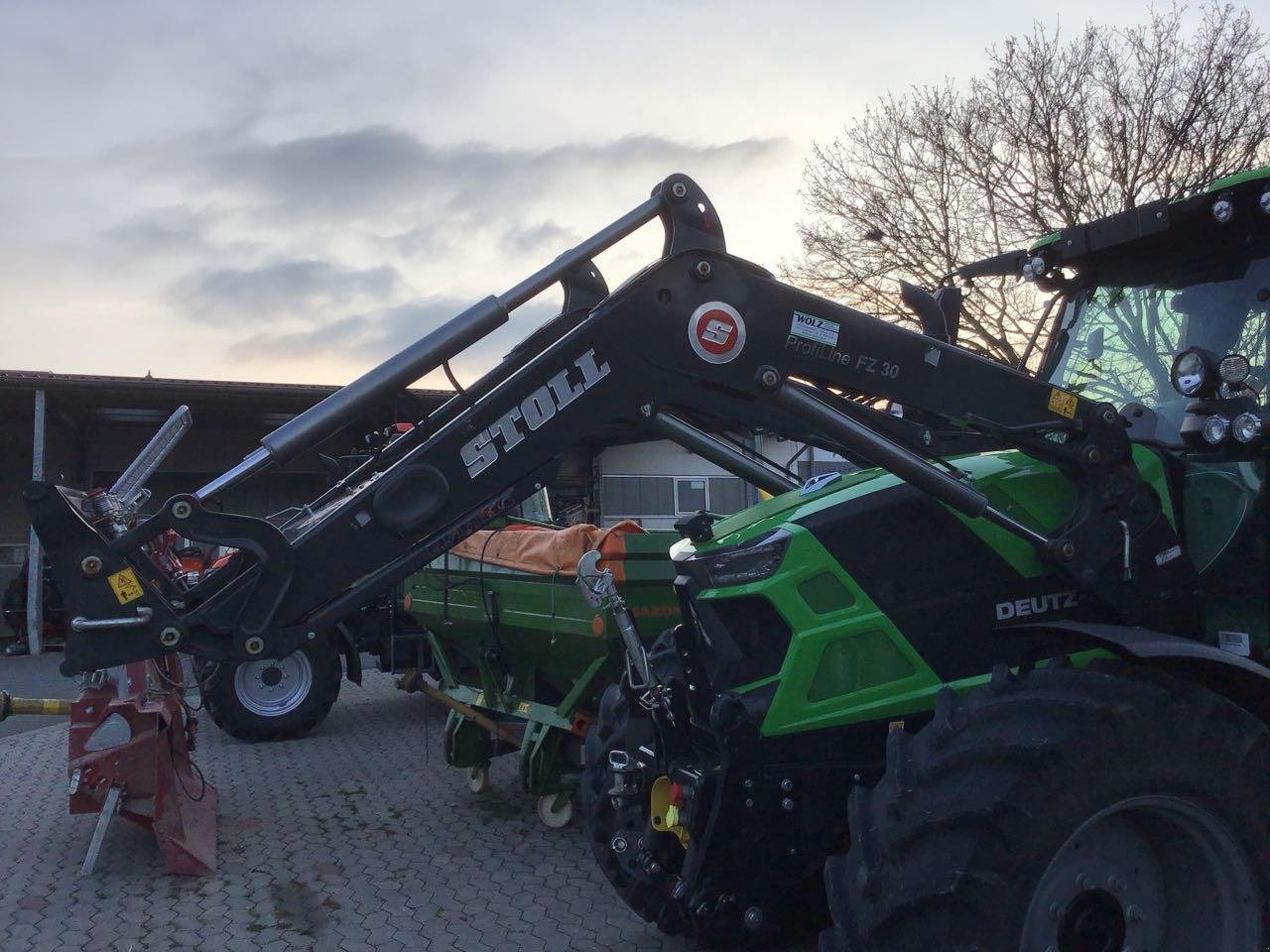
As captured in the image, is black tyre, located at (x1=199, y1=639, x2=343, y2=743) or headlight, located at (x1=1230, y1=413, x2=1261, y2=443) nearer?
headlight, located at (x1=1230, y1=413, x2=1261, y2=443)

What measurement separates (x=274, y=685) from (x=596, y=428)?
286 inches

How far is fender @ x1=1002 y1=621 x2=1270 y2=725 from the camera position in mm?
3135

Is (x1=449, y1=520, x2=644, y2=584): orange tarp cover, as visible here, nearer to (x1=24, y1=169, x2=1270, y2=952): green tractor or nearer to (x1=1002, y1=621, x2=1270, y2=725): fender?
(x1=24, y1=169, x2=1270, y2=952): green tractor

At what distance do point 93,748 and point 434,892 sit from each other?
6.81 ft

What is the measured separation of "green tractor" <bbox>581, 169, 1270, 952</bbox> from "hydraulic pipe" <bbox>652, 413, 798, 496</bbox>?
0.93 feet

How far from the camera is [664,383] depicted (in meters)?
3.39

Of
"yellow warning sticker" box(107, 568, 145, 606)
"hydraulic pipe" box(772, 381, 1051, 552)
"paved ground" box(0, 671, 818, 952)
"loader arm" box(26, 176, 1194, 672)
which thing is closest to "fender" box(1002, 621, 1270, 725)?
"loader arm" box(26, 176, 1194, 672)

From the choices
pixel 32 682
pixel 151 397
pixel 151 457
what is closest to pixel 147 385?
pixel 151 397

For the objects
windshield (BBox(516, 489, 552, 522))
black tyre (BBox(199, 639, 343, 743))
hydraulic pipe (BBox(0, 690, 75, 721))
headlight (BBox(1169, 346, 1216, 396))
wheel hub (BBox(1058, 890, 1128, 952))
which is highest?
headlight (BBox(1169, 346, 1216, 396))

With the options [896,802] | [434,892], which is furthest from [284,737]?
[896,802]

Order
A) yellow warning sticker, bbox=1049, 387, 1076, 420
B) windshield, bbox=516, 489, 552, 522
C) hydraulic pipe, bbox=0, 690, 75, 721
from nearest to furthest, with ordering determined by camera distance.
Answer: yellow warning sticker, bbox=1049, 387, 1076, 420, hydraulic pipe, bbox=0, 690, 75, 721, windshield, bbox=516, 489, 552, 522

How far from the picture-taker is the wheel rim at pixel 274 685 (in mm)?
9531

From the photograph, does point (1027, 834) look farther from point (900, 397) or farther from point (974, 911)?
point (900, 397)

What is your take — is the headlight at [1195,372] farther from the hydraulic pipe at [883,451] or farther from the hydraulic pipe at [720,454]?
the hydraulic pipe at [720,454]
